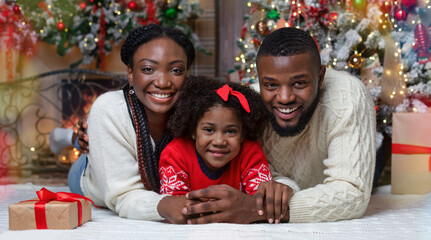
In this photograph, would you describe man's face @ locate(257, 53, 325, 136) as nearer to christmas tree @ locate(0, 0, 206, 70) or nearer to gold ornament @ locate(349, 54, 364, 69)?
gold ornament @ locate(349, 54, 364, 69)

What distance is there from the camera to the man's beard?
2059 millimetres

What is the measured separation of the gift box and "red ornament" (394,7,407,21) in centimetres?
79

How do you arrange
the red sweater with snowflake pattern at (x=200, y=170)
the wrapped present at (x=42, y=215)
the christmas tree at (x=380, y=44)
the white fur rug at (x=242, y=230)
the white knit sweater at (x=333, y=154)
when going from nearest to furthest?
the white fur rug at (x=242, y=230)
the wrapped present at (x=42, y=215)
the white knit sweater at (x=333, y=154)
the red sweater with snowflake pattern at (x=200, y=170)
the christmas tree at (x=380, y=44)

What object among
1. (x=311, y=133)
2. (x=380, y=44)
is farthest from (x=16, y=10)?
(x=311, y=133)

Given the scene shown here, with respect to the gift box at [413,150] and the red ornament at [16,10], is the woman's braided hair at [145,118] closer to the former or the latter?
the gift box at [413,150]

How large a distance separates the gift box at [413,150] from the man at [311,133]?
Answer: 948 millimetres

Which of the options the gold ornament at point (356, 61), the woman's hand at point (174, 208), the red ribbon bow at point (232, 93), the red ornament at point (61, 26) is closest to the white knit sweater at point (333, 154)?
the red ribbon bow at point (232, 93)

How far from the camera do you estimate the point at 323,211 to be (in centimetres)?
191

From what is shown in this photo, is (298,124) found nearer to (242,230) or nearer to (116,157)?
(242,230)

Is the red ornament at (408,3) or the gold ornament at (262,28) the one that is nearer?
the red ornament at (408,3)

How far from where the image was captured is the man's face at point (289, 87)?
196 centimetres

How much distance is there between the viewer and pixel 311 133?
7.12 feet

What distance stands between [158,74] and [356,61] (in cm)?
168

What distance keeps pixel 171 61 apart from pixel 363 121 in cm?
93
